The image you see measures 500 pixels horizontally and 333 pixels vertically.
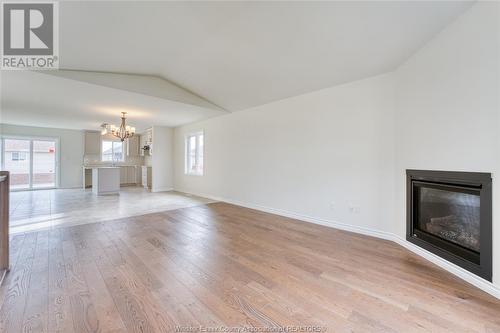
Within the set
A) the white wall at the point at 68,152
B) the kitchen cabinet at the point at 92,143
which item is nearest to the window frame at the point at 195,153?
the kitchen cabinet at the point at 92,143

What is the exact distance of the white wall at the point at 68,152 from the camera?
805 centimetres

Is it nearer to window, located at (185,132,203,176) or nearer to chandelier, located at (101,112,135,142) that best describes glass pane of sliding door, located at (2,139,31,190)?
chandelier, located at (101,112,135,142)

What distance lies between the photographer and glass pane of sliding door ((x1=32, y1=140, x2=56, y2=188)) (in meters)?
7.93

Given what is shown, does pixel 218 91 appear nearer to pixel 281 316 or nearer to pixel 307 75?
pixel 307 75

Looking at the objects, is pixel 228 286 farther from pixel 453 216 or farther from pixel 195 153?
pixel 195 153

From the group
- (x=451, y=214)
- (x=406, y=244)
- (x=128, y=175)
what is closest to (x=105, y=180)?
(x=128, y=175)

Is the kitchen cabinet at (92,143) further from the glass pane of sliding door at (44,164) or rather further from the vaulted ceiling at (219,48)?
the vaulted ceiling at (219,48)

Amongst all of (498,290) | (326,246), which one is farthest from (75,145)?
(498,290)

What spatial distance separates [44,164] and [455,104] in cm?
1160

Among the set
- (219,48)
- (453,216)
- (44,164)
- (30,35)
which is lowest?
(453,216)

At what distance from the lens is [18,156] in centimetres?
762

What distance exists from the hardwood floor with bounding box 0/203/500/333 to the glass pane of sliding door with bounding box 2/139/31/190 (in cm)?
672

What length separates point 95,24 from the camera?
8.21ft

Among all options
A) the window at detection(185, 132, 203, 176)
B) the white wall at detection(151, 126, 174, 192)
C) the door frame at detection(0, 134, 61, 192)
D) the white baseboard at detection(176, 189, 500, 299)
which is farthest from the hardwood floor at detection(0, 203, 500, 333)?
the door frame at detection(0, 134, 61, 192)
